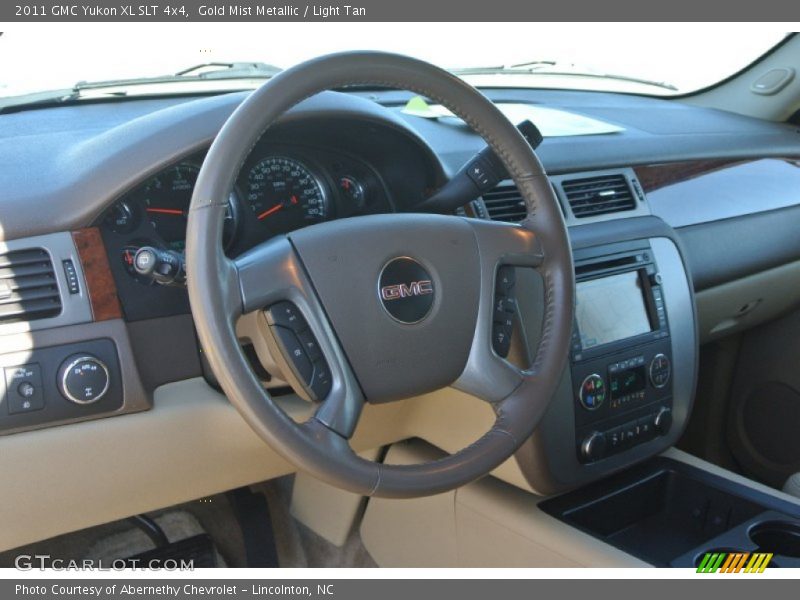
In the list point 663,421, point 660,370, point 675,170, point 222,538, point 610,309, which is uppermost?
point 675,170

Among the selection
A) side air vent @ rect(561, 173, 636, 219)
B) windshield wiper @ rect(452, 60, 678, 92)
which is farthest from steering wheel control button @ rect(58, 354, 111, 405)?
windshield wiper @ rect(452, 60, 678, 92)

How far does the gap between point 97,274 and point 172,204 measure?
17 cm

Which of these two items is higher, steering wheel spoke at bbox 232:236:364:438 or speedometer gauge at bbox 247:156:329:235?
speedometer gauge at bbox 247:156:329:235

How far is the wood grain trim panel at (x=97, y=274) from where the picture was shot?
51.6 inches

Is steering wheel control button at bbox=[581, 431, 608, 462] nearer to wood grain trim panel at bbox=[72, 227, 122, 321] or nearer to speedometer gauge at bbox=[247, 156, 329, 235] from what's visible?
speedometer gauge at bbox=[247, 156, 329, 235]

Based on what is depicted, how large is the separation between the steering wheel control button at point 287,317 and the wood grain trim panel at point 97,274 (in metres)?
0.34

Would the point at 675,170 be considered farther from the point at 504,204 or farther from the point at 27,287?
the point at 27,287

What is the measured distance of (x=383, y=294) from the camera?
1.19m

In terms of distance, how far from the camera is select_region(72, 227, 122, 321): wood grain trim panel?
51.6 inches

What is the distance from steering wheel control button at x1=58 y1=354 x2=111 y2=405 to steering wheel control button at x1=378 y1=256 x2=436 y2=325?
0.46 m

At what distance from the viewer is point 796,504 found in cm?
167

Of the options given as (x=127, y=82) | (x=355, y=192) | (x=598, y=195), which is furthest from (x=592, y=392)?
(x=127, y=82)
